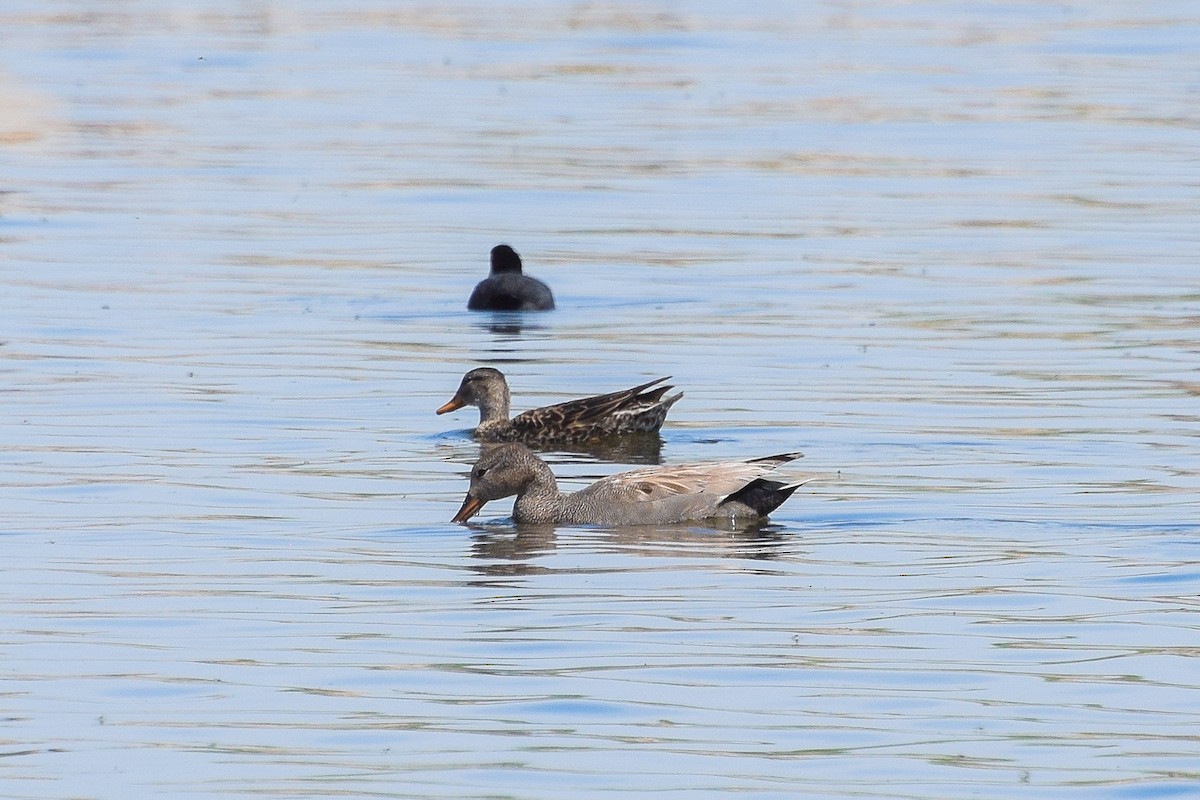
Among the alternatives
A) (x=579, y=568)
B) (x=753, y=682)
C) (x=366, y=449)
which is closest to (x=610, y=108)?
(x=366, y=449)

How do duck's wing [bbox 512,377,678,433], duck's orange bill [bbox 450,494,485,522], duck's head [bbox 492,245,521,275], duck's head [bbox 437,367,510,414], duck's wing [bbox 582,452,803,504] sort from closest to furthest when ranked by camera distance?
1. duck's wing [bbox 582,452,803,504]
2. duck's orange bill [bbox 450,494,485,522]
3. duck's wing [bbox 512,377,678,433]
4. duck's head [bbox 437,367,510,414]
5. duck's head [bbox 492,245,521,275]

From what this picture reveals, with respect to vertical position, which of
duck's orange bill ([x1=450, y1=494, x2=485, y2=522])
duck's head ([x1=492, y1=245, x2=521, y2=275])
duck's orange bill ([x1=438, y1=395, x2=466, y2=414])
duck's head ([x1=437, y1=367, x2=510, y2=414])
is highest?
duck's head ([x1=492, y1=245, x2=521, y2=275])

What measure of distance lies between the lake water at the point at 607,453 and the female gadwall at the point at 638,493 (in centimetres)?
14

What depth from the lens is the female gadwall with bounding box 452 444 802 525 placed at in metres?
12.7

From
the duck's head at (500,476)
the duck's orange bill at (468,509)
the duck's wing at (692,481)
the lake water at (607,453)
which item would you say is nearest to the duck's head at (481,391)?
the lake water at (607,453)

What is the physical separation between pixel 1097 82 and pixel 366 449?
24.5m

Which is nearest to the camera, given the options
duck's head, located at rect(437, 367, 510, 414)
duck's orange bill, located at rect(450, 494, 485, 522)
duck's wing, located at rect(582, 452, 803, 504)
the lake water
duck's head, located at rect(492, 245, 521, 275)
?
the lake water

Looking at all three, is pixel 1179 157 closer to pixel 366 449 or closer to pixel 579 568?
pixel 366 449

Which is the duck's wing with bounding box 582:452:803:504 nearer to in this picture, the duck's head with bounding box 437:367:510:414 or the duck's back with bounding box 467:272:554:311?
the duck's head with bounding box 437:367:510:414

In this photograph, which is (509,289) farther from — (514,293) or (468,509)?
(468,509)

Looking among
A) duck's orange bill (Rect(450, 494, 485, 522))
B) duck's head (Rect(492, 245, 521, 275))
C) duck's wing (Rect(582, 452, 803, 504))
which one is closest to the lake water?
duck's orange bill (Rect(450, 494, 485, 522))

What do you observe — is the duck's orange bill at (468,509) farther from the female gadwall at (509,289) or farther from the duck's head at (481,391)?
the female gadwall at (509,289)

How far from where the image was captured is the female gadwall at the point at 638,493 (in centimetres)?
1269

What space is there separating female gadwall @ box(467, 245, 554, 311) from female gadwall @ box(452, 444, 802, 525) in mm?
7463
